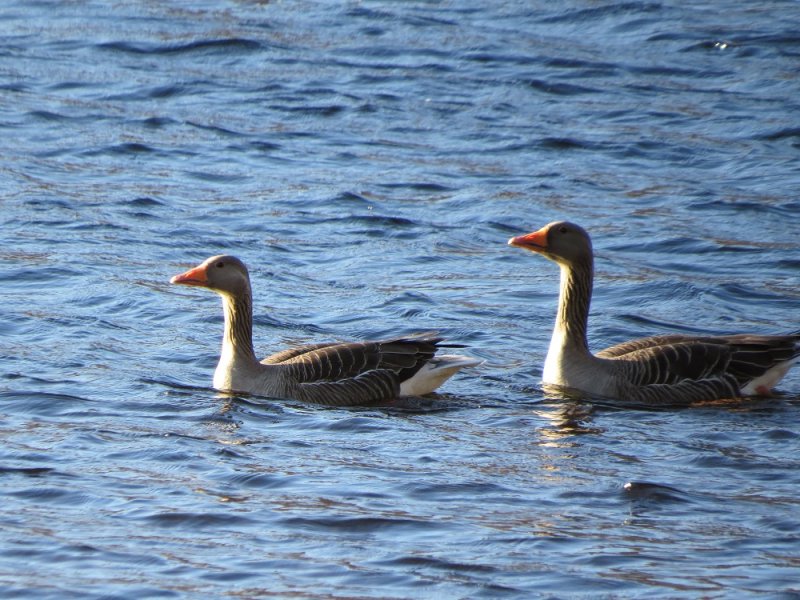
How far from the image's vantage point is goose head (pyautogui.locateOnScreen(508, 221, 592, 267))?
487 inches

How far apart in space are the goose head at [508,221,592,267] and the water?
3.43 ft

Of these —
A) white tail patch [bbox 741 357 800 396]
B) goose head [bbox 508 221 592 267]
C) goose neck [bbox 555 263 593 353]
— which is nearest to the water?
white tail patch [bbox 741 357 800 396]

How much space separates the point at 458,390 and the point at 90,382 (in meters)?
2.93

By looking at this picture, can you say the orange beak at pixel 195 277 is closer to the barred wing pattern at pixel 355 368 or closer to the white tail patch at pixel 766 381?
the barred wing pattern at pixel 355 368

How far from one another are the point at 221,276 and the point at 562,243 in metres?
2.76

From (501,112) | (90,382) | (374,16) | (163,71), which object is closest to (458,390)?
(90,382)

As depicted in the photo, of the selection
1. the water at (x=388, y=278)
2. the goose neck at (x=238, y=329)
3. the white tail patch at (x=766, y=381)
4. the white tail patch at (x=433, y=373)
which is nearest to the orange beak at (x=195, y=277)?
the goose neck at (x=238, y=329)

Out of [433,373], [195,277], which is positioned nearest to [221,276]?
[195,277]

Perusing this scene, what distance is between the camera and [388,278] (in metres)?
15.5

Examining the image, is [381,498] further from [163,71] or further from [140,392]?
[163,71]

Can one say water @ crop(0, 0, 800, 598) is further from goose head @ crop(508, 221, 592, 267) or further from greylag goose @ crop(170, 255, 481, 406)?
goose head @ crop(508, 221, 592, 267)

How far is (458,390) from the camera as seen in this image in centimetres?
1251

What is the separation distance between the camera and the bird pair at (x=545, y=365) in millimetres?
11859

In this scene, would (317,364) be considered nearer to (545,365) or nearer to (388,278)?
(545,365)
